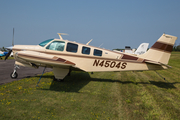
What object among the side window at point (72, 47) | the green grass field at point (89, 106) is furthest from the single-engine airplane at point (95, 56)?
the green grass field at point (89, 106)

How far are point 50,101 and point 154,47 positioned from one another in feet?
23.4

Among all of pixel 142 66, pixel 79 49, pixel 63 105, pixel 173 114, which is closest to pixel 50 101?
pixel 63 105

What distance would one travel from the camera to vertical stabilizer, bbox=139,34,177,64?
310 inches

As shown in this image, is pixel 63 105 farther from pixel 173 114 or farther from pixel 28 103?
pixel 173 114

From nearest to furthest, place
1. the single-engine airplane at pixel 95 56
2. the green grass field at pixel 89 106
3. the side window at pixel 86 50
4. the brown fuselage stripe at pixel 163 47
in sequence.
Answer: the green grass field at pixel 89 106, the single-engine airplane at pixel 95 56, the side window at pixel 86 50, the brown fuselage stripe at pixel 163 47

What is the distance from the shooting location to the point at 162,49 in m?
8.01

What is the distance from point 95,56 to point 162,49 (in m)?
4.38

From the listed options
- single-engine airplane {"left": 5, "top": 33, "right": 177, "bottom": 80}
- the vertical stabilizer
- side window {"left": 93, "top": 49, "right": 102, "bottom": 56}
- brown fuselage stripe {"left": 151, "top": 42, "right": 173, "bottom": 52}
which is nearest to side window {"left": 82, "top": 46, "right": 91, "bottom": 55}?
single-engine airplane {"left": 5, "top": 33, "right": 177, "bottom": 80}

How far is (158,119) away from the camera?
158 inches

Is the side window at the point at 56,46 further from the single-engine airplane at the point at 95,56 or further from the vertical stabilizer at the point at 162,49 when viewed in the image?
the vertical stabilizer at the point at 162,49

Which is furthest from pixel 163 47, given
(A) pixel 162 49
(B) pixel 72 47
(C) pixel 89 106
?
(C) pixel 89 106

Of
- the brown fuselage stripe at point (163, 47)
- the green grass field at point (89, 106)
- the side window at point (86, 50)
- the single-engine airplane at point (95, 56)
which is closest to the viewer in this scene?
the green grass field at point (89, 106)

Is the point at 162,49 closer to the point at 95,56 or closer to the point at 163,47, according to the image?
the point at 163,47

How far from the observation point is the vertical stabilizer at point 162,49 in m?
7.86
